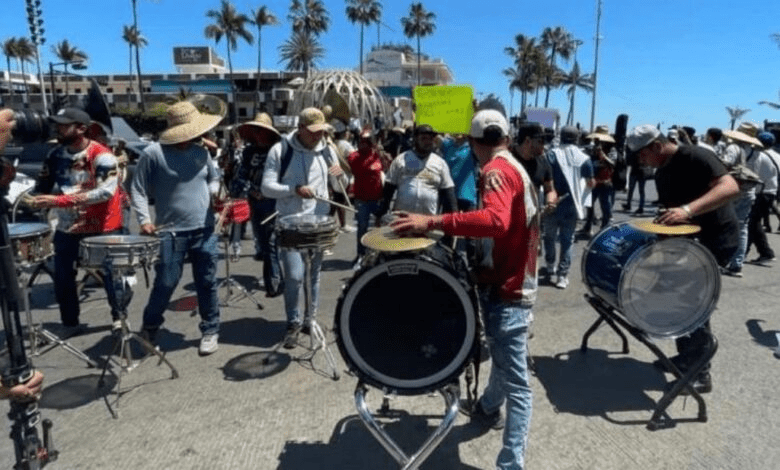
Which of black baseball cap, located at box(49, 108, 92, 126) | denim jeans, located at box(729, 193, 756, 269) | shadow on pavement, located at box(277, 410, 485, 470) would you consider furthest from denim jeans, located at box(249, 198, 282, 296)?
denim jeans, located at box(729, 193, 756, 269)

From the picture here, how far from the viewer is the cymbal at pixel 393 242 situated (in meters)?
2.48

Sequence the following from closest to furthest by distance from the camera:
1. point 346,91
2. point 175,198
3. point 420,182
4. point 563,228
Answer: point 175,198, point 420,182, point 563,228, point 346,91

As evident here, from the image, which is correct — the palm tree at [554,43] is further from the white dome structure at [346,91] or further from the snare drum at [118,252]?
the snare drum at [118,252]

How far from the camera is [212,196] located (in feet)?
15.6

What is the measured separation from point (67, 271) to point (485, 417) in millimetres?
4022

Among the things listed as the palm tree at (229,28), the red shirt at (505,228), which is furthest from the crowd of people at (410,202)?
the palm tree at (229,28)

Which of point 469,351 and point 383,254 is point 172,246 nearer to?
point 383,254

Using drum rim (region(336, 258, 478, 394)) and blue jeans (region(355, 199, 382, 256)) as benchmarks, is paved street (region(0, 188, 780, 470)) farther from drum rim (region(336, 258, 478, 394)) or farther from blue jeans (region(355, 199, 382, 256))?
blue jeans (region(355, 199, 382, 256))

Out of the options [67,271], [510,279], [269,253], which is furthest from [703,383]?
[67,271]

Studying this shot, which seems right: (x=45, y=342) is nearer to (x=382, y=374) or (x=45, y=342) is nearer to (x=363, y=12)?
(x=382, y=374)

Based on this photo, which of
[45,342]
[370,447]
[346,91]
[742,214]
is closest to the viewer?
[370,447]

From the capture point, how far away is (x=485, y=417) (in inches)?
140

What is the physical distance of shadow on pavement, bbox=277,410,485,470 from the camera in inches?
123

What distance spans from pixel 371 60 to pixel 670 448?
311ft
